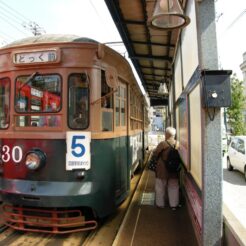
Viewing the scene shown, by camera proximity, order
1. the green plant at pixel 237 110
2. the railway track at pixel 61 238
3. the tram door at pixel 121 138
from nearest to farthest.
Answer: the railway track at pixel 61 238 → the tram door at pixel 121 138 → the green plant at pixel 237 110

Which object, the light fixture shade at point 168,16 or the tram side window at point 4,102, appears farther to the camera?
the tram side window at point 4,102

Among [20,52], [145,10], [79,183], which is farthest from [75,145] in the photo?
[145,10]

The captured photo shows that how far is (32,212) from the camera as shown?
4961 mm

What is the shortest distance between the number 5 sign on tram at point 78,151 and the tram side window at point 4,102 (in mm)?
1187

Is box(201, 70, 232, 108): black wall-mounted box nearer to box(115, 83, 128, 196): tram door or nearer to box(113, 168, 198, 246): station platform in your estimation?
box(113, 168, 198, 246): station platform

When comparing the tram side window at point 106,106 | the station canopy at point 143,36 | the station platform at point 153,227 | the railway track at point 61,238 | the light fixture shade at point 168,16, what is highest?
the station canopy at point 143,36

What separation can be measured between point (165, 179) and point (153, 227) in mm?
1227

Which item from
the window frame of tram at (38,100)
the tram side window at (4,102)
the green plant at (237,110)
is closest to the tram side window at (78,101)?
the window frame of tram at (38,100)

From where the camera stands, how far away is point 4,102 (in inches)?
207

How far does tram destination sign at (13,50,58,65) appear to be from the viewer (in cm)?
479

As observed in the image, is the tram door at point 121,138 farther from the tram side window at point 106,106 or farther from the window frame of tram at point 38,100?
the window frame of tram at point 38,100

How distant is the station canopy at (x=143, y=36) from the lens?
240 inches

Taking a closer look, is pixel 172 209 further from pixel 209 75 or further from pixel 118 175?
Result: pixel 209 75

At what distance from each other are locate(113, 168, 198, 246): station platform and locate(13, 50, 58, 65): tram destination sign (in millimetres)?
2731
